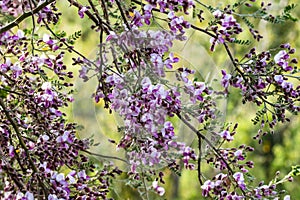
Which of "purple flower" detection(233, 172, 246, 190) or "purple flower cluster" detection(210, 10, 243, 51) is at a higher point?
"purple flower cluster" detection(210, 10, 243, 51)

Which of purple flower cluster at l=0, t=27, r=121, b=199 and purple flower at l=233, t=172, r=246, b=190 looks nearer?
purple flower cluster at l=0, t=27, r=121, b=199

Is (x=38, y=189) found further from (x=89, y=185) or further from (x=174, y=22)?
(x=174, y=22)

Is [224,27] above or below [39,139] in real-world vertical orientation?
above

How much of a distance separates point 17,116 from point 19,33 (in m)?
0.27

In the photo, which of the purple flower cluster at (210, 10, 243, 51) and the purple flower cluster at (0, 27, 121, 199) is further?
the purple flower cluster at (210, 10, 243, 51)

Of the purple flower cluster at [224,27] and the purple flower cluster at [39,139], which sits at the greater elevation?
the purple flower cluster at [224,27]

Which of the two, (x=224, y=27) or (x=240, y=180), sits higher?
(x=224, y=27)

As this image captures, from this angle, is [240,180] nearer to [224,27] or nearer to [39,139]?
[224,27]

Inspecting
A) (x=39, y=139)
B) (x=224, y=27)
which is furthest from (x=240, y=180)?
(x=39, y=139)

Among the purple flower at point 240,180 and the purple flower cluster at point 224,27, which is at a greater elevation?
the purple flower cluster at point 224,27

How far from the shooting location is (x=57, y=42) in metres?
1.91

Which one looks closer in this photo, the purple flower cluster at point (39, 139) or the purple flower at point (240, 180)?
the purple flower cluster at point (39, 139)

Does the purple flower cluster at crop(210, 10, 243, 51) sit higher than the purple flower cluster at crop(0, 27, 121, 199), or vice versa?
the purple flower cluster at crop(210, 10, 243, 51)

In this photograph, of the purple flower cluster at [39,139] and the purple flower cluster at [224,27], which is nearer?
the purple flower cluster at [39,139]
